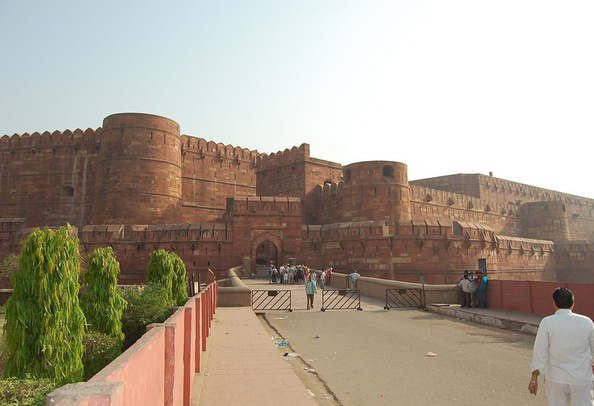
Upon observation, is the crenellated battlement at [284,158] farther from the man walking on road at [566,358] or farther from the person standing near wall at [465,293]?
the man walking on road at [566,358]

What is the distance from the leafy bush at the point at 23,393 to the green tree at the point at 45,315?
0.47m

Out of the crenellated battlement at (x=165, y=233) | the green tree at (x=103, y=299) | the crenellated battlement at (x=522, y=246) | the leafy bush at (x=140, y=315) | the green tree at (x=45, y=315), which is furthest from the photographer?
the crenellated battlement at (x=522, y=246)

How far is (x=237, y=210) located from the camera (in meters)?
21.3

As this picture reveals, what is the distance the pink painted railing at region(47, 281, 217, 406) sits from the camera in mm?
1522

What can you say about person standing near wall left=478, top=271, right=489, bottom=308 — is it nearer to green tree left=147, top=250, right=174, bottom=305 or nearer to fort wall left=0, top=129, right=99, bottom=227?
green tree left=147, top=250, right=174, bottom=305

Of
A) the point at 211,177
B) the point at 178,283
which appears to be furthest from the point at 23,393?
the point at 211,177

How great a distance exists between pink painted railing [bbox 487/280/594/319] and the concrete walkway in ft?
0.90

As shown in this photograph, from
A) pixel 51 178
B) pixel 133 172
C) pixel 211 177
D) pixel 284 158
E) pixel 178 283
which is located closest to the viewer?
pixel 178 283

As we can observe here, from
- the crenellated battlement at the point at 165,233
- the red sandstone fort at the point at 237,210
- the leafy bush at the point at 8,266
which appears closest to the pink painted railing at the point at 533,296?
the red sandstone fort at the point at 237,210

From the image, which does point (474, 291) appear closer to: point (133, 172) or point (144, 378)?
point (144, 378)

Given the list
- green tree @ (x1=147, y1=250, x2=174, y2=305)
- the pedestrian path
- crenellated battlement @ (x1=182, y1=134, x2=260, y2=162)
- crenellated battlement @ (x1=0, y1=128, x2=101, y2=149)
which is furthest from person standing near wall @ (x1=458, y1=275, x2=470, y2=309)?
crenellated battlement @ (x1=0, y1=128, x2=101, y2=149)

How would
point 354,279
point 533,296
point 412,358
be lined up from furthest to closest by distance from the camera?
point 354,279, point 533,296, point 412,358

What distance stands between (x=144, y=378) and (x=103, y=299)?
3.97 metres

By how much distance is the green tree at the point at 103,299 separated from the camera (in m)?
5.67
